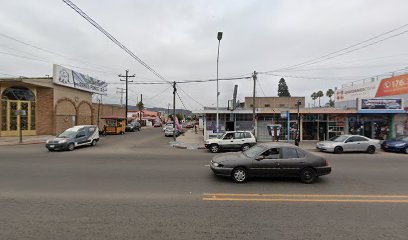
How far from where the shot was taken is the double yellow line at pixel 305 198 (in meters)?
6.66

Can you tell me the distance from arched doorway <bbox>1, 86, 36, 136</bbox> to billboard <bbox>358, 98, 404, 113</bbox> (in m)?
33.9

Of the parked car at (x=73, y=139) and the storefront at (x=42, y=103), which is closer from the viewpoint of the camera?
the parked car at (x=73, y=139)

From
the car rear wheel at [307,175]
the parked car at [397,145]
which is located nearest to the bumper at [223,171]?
the car rear wheel at [307,175]

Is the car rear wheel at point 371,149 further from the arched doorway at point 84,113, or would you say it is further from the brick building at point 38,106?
the arched doorway at point 84,113

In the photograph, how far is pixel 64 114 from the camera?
31.0 meters

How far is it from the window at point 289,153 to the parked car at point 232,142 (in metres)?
8.83

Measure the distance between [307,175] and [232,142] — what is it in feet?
30.8

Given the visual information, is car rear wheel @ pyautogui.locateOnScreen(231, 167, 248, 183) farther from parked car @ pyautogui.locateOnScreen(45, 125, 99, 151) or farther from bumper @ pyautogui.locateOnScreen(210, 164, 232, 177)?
parked car @ pyautogui.locateOnScreen(45, 125, 99, 151)

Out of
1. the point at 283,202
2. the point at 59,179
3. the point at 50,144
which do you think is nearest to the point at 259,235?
the point at 283,202

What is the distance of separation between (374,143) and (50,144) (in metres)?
22.7

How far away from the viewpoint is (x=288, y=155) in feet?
28.9

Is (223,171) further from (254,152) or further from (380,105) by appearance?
(380,105)

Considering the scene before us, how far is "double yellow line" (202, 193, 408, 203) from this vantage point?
666 cm

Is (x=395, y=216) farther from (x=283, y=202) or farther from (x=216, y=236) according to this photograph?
(x=216, y=236)
